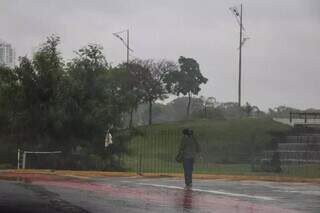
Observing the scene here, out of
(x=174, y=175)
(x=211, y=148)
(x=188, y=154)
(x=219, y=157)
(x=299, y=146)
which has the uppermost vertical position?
(x=299, y=146)

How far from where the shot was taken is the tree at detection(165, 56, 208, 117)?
50.3 m

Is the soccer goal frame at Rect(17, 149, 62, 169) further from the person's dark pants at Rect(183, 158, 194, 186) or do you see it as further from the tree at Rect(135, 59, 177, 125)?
the tree at Rect(135, 59, 177, 125)

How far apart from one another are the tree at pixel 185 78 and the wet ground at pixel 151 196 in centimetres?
3103

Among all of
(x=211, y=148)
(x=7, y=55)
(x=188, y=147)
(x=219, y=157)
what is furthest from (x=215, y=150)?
(x=188, y=147)

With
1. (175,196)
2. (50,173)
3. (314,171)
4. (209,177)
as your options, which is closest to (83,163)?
(50,173)

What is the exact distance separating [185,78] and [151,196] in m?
43.2

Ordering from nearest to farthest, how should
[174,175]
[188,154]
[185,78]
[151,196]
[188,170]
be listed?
1. [151,196]
2. [188,170]
3. [188,154]
4. [174,175]
5. [185,78]

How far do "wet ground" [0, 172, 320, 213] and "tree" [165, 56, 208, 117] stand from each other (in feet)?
102

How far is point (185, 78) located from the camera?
57.0m

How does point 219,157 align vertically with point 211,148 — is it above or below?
below

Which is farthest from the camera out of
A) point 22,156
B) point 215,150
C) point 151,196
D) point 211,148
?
point 211,148

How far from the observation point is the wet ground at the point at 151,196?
12148mm

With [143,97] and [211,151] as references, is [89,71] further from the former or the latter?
[143,97]

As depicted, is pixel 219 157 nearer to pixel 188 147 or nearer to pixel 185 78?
pixel 188 147
